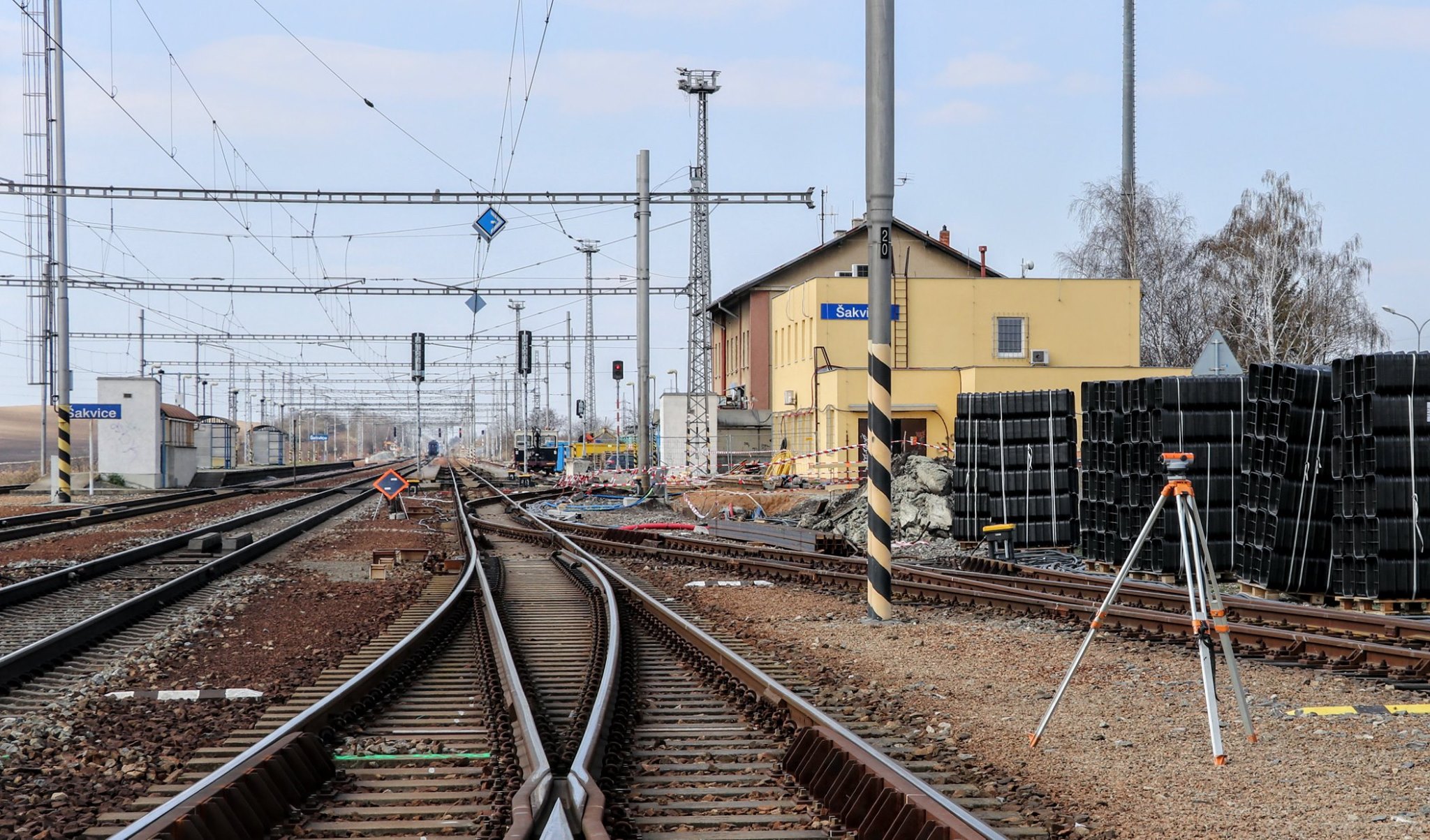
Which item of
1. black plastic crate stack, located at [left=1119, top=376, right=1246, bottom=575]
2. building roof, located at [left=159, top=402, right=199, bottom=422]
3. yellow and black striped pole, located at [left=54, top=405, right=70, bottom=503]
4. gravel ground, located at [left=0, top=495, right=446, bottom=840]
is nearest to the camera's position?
gravel ground, located at [left=0, top=495, right=446, bottom=840]

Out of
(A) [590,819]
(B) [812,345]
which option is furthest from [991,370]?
(A) [590,819]

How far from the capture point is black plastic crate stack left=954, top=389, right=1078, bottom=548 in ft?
68.5

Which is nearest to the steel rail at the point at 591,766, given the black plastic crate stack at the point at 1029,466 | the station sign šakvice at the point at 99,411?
the black plastic crate stack at the point at 1029,466

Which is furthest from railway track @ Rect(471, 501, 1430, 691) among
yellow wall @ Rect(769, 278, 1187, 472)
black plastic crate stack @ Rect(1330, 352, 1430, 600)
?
yellow wall @ Rect(769, 278, 1187, 472)

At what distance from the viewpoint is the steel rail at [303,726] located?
5.12 meters

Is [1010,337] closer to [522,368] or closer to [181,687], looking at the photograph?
[522,368]

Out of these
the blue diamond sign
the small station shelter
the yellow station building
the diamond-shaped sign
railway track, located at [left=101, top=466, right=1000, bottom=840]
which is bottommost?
railway track, located at [left=101, top=466, right=1000, bottom=840]

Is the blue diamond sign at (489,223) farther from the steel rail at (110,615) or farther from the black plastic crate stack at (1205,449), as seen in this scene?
the black plastic crate stack at (1205,449)

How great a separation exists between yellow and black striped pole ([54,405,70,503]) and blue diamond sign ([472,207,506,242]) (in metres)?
12.8

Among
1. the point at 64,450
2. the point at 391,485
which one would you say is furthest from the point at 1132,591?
the point at 64,450

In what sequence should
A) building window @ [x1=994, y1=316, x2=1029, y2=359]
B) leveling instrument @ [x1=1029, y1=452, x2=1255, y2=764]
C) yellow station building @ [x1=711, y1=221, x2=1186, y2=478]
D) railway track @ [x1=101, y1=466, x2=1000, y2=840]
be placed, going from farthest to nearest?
building window @ [x1=994, y1=316, x2=1029, y2=359] < yellow station building @ [x1=711, y1=221, x2=1186, y2=478] < leveling instrument @ [x1=1029, y1=452, x2=1255, y2=764] < railway track @ [x1=101, y1=466, x2=1000, y2=840]

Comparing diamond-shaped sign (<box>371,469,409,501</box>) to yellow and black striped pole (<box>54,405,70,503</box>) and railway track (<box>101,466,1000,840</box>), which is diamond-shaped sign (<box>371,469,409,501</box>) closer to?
yellow and black striped pole (<box>54,405,70,503</box>)

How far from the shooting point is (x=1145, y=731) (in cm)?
775

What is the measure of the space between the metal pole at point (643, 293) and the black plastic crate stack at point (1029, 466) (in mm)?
14591
